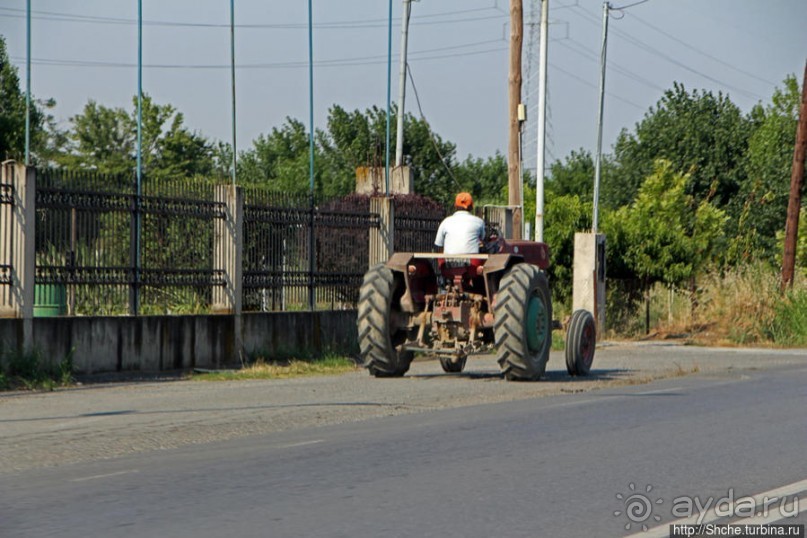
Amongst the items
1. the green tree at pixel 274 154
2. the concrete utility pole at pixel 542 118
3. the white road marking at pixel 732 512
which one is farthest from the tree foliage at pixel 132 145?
the white road marking at pixel 732 512

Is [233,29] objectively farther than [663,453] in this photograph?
Yes

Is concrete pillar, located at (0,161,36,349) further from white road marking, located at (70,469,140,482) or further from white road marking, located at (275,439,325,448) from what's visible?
white road marking, located at (70,469,140,482)

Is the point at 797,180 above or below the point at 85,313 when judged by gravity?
above

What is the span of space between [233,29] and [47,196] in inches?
329

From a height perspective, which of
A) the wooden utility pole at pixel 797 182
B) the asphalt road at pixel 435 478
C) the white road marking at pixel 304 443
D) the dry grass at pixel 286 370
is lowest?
the dry grass at pixel 286 370

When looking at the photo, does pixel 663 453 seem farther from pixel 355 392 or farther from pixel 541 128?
pixel 541 128

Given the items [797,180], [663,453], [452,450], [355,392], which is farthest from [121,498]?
[797,180]

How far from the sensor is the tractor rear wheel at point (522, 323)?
51.2 feet

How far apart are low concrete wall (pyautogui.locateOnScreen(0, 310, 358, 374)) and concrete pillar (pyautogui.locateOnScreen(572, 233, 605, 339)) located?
8947mm

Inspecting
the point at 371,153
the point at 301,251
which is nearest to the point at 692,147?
the point at 371,153

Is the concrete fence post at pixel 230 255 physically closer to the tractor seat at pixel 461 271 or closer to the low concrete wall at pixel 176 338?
the low concrete wall at pixel 176 338

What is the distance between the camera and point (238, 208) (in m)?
19.0

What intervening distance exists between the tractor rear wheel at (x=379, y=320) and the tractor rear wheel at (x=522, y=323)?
144 cm

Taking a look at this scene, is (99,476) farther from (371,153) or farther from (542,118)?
(371,153)
